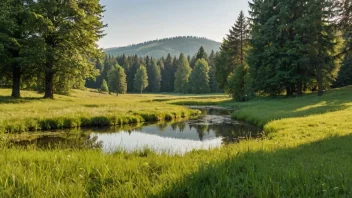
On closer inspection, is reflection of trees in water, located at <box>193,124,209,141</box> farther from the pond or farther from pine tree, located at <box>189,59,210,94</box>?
pine tree, located at <box>189,59,210,94</box>

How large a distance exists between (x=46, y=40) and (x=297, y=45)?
93.9 feet

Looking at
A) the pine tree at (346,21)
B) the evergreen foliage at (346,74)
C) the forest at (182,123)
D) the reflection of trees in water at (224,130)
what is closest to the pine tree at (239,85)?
the forest at (182,123)

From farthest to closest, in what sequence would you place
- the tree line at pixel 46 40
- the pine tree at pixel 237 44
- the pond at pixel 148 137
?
1. the pine tree at pixel 237 44
2. the tree line at pixel 46 40
3. the pond at pixel 148 137

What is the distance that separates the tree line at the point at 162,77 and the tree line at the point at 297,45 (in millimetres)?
39574

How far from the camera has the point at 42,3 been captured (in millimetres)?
27984

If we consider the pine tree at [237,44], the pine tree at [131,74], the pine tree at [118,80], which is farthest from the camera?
the pine tree at [131,74]

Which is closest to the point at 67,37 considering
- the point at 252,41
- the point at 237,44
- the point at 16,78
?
the point at 16,78

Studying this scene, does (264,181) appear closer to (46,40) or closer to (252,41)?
(46,40)

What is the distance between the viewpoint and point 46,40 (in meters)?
29.8

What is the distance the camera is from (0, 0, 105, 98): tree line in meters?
26.1

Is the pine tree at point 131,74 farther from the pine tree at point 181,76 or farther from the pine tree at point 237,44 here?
the pine tree at point 237,44

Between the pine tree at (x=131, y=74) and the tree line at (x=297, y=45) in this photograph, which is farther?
the pine tree at (x=131, y=74)

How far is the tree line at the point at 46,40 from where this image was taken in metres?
26.1

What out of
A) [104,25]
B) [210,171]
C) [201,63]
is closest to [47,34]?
[104,25]
